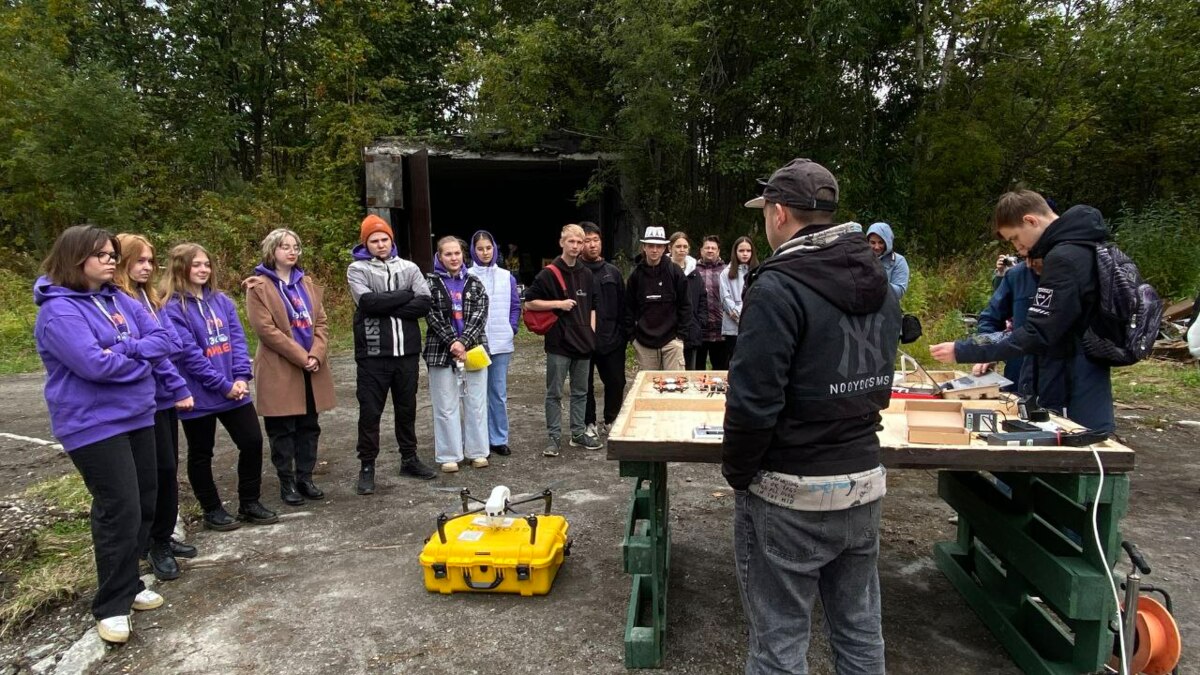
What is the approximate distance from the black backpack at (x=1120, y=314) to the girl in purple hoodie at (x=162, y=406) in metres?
4.22

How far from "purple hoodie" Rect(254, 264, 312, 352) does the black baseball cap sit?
3.53 metres

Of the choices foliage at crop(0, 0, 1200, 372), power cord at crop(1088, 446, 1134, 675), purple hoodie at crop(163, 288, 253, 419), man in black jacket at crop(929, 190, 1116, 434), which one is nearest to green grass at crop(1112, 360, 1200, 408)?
foliage at crop(0, 0, 1200, 372)

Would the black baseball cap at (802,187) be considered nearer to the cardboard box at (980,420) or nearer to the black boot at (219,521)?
the cardboard box at (980,420)

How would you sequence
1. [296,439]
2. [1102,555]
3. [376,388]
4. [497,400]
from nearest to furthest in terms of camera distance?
[1102,555] → [296,439] → [376,388] → [497,400]

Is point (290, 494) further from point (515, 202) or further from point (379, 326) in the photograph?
Answer: point (515, 202)

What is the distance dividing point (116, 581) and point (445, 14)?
65.4 feet

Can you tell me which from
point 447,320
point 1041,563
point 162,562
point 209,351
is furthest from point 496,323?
point 1041,563

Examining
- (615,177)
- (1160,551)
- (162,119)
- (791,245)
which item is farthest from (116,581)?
(162,119)

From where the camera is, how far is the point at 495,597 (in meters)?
3.45

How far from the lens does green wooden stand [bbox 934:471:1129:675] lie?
2.42m

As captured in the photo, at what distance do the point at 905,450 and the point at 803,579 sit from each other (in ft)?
2.37

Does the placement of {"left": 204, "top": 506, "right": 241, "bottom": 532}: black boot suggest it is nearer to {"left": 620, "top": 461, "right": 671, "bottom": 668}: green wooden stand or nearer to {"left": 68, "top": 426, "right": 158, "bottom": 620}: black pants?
{"left": 68, "top": 426, "right": 158, "bottom": 620}: black pants

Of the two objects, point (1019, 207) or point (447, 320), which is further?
point (447, 320)

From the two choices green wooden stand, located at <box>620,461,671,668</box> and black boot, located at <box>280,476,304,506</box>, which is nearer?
green wooden stand, located at <box>620,461,671,668</box>
